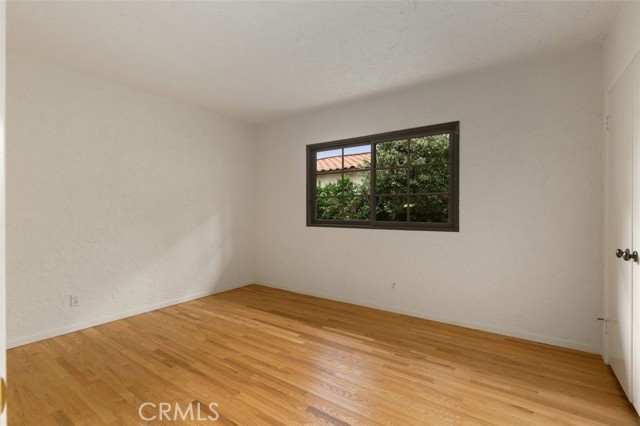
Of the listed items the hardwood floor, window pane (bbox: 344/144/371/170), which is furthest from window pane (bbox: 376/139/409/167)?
the hardwood floor

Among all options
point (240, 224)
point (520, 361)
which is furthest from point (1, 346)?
point (240, 224)

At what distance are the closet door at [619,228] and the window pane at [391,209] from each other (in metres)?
1.82

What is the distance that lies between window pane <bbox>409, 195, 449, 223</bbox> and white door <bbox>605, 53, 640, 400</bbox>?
1.35m

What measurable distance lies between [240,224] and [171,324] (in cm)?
197

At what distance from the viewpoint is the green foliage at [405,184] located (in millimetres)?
3525

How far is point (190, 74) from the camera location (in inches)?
126

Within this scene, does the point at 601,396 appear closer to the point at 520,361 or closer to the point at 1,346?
the point at 520,361

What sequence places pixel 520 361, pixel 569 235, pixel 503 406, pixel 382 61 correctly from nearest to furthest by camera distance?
1. pixel 503 406
2. pixel 520 361
3. pixel 569 235
4. pixel 382 61

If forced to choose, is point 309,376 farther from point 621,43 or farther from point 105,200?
point 621,43

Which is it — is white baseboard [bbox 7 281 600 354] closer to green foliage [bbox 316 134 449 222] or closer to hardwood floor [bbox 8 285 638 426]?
hardwood floor [bbox 8 285 638 426]

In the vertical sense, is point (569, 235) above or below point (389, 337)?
above

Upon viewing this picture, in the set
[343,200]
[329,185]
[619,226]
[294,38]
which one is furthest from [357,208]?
[619,226]

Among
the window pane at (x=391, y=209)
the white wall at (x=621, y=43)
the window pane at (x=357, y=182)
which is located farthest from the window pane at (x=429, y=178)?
the white wall at (x=621, y=43)

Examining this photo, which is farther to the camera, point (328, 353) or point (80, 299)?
point (80, 299)
